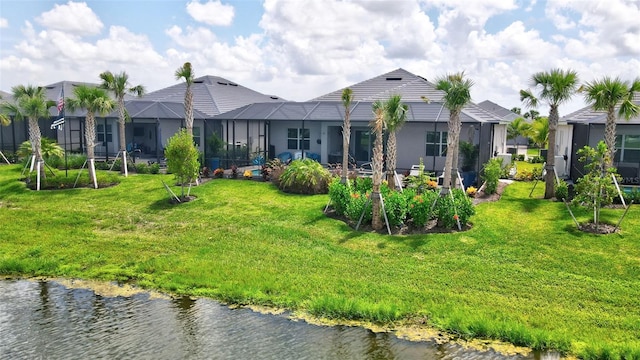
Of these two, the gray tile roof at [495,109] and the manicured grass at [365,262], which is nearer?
the manicured grass at [365,262]

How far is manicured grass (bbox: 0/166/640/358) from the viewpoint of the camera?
9195 millimetres

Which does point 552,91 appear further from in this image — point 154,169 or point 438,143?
point 154,169

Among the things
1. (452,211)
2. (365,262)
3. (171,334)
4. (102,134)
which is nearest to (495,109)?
(102,134)

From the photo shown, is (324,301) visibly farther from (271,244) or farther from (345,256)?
(271,244)

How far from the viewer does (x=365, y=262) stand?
1200 centimetres

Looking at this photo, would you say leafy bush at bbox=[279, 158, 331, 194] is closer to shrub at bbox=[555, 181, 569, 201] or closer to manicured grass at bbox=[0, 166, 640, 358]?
manicured grass at bbox=[0, 166, 640, 358]

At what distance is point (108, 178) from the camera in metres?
21.7

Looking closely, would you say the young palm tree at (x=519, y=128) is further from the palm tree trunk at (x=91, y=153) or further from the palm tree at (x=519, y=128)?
the palm tree trunk at (x=91, y=153)

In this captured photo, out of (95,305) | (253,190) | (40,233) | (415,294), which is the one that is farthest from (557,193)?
(40,233)

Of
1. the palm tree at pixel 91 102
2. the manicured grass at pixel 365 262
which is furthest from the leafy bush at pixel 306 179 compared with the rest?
the palm tree at pixel 91 102

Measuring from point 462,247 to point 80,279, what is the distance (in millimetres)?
9293

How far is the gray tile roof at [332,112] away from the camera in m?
23.6

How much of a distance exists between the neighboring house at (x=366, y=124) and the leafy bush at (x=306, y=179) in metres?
5.73

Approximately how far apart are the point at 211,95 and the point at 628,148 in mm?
22871
